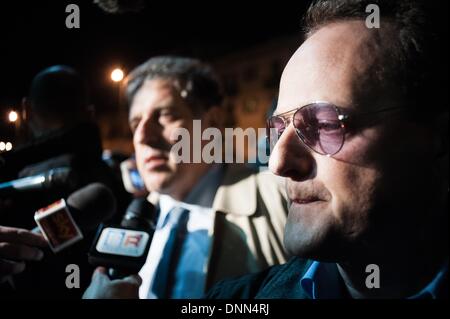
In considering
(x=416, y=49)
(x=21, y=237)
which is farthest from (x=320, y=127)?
(x=21, y=237)

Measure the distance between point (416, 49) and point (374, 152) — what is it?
24cm

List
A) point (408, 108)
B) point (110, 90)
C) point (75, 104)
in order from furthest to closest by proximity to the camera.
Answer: point (110, 90) → point (75, 104) → point (408, 108)

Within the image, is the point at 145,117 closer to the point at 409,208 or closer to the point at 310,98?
the point at 310,98

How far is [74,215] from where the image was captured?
113cm

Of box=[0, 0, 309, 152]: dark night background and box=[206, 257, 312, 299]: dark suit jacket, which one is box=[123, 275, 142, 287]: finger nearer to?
box=[206, 257, 312, 299]: dark suit jacket

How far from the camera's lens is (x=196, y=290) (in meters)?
1.26

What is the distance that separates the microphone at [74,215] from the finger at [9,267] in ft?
0.33

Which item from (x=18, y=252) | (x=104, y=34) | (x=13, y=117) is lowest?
(x=18, y=252)

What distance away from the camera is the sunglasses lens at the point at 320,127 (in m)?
0.84

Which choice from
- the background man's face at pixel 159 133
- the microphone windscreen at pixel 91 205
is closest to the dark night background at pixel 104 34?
the background man's face at pixel 159 133

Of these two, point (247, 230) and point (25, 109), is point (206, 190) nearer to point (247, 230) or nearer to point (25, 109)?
point (247, 230)

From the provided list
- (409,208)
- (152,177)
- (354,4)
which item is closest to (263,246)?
(152,177)

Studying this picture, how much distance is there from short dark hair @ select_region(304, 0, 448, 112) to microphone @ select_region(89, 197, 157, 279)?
71cm

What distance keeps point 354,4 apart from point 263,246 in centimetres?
78
